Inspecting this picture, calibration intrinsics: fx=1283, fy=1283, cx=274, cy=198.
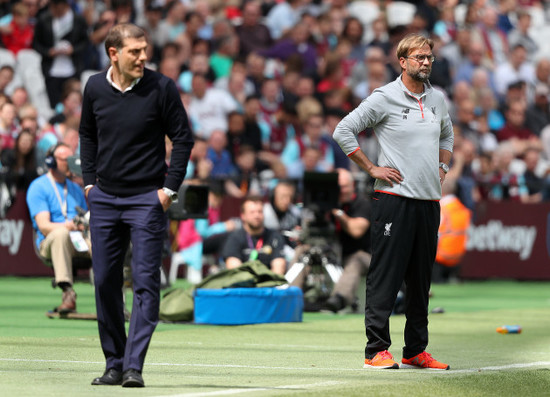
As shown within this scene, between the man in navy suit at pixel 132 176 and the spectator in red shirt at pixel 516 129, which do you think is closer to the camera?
the man in navy suit at pixel 132 176

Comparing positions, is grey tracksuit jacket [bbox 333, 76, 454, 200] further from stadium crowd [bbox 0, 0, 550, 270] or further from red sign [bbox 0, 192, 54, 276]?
red sign [bbox 0, 192, 54, 276]

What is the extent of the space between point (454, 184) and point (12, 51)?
24.5ft

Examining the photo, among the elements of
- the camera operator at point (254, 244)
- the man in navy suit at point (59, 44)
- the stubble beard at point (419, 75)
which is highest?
the man in navy suit at point (59, 44)

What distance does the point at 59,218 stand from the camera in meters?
13.5

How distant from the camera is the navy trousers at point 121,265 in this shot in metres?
7.65

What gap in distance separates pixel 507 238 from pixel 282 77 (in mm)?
4963

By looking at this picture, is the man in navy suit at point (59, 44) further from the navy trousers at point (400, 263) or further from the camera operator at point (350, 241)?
the navy trousers at point (400, 263)

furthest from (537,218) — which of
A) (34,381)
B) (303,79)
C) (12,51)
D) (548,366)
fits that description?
(34,381)

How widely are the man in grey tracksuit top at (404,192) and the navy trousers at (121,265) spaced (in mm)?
1864

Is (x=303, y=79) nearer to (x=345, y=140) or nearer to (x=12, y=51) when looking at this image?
(x=12, y=51)

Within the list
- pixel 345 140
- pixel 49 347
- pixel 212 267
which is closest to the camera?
pixel 345 140

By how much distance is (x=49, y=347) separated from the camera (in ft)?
34.1

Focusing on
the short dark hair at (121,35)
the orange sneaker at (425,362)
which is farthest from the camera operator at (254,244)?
the short dark hair at (121,35)

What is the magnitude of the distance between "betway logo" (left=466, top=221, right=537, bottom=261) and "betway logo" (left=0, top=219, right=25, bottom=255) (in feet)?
26.5
